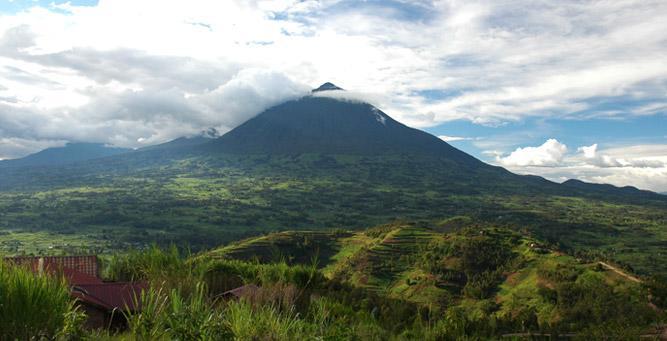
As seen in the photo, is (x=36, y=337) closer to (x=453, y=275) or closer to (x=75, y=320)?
(x=75, y=320)

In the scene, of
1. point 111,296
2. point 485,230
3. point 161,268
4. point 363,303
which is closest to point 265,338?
point 161,268

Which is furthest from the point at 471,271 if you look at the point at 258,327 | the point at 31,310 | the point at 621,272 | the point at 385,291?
the point at 31,310

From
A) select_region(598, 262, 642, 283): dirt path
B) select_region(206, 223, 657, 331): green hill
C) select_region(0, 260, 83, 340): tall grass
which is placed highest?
select_region(0, 260, 83, 340): tall grass

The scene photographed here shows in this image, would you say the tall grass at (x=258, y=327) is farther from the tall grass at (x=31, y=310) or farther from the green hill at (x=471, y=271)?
the green hill at (x=471, y=271)

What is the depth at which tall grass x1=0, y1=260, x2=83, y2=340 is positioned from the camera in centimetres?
381

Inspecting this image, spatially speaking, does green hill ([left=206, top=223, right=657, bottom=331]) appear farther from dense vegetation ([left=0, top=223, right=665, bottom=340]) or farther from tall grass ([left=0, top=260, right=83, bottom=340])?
tall grass ([left=0, top=260, right=83, bottom=340])

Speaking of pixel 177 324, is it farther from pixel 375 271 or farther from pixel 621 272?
pixel 375 271

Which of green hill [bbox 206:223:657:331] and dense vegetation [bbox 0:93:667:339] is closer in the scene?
dense vegetation [bbox 0:93:667:339]

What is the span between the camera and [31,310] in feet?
12.9

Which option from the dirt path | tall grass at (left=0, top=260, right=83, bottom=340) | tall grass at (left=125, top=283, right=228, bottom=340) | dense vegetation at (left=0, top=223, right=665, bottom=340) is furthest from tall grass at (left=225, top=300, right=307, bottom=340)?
the dirt path

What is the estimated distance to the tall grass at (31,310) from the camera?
3.81 metres

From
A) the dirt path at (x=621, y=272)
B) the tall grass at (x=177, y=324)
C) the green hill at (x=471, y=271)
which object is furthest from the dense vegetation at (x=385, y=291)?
the dirt path at (x=621, y=272)

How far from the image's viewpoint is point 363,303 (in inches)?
409

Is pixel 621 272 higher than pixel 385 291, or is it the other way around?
pixel 385 291
